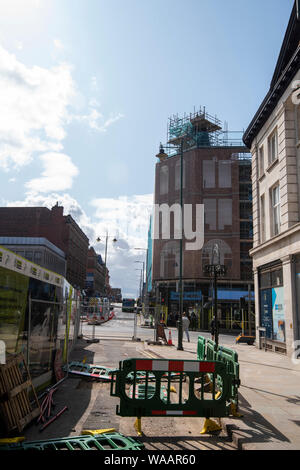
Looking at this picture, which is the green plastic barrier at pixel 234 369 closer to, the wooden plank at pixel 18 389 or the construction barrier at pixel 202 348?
the construction barrier at pixel 202 348

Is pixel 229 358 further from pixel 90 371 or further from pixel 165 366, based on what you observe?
pixel 90 371

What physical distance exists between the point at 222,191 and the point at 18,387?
147 feet

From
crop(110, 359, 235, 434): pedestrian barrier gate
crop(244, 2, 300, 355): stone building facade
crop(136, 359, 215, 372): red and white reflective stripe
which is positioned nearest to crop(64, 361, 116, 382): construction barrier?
crop(110, 359, 235, 434): pedestrian barrier gate

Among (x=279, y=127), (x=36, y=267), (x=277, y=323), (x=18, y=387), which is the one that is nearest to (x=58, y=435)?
(x=18, y=387)

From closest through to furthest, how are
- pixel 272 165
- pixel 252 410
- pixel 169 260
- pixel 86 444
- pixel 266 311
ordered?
pixel 86 444
pixel 252 410
pixel 272 165
pixel 266 311
pixel 169 260

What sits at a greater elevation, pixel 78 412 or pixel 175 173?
pixel 175 173

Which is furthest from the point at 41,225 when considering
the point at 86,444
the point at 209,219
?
the point at 86,444

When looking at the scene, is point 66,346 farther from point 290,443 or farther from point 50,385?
point 290,443

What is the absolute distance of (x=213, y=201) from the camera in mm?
48219

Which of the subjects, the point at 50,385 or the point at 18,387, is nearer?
the point at 18,387

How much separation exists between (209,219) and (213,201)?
2.42m

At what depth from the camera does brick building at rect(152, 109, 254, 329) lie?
45969mm

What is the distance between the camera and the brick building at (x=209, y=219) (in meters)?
46.0
